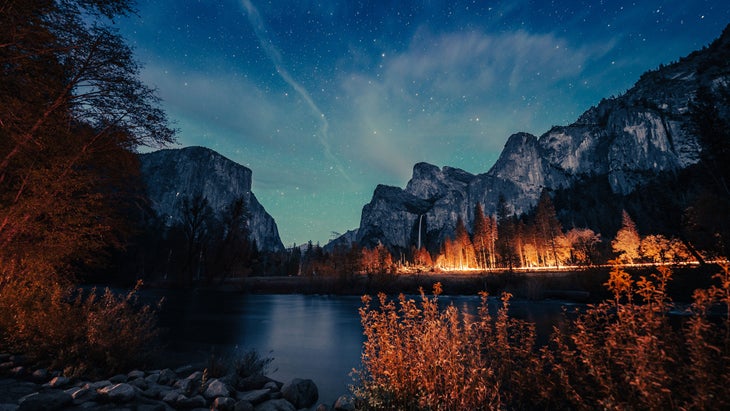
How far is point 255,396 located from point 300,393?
1139 millimetres

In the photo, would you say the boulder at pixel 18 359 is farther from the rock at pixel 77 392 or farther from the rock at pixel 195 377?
the rock at pixel 195 377

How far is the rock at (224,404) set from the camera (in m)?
5.69

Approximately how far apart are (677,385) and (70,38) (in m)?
13.1

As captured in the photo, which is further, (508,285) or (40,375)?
(508,285)

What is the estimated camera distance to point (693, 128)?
33.9 metres

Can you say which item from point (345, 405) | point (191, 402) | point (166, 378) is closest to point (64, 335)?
point (166, 378)

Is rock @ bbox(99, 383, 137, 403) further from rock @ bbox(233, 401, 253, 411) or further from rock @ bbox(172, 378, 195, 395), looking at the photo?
rock @ bbox(233, 401, 253, 411)

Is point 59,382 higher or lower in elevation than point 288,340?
higher

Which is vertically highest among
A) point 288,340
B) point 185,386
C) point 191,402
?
point 185,386

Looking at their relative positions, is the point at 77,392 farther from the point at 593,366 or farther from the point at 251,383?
the point at 593,366

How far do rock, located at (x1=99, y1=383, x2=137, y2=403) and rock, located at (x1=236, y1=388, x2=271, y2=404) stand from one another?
6.59ft

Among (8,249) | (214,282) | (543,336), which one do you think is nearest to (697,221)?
(543,336)

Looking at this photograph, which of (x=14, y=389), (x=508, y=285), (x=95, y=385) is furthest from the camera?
(x=508, y=285)

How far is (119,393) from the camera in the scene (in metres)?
5.35
